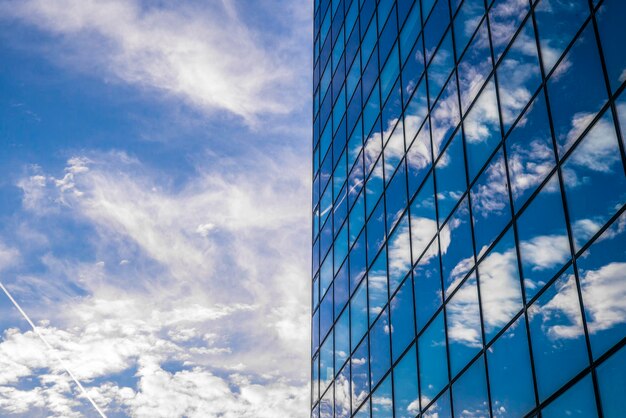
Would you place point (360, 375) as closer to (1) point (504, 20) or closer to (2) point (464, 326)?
(2) point (464, 326)

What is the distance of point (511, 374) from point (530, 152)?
5.11 meters

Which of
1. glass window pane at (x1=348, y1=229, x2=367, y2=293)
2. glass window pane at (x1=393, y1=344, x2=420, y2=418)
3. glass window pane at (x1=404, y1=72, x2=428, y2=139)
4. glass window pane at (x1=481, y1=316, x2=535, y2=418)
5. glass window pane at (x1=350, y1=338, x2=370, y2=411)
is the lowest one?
glass window pane at (x1=481, y1=316, x2=535, y2=418)

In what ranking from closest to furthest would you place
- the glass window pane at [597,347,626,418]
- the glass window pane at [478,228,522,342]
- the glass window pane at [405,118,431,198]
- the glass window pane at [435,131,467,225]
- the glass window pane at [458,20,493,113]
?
the glass window pane at [597,347,626,418] < the glass window pane at [478,228,522,342] < the glass window pane at [458,20,493,113] < the glass window pane at [435,131,467,225] < the glass window pane at [405,118,431,198]

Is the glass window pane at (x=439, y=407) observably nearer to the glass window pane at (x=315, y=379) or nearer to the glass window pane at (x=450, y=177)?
the glass window pane at (x=450, y=177)

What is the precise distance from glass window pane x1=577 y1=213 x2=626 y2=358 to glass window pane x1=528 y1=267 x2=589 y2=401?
0.33 m

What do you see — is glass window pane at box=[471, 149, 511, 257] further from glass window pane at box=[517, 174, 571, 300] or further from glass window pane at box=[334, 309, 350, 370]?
glass window pane at box=[334, 309, 350, 370]

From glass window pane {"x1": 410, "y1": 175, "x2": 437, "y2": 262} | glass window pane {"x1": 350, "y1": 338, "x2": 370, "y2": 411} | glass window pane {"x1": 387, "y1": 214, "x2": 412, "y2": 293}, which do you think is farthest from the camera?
glass window pane {"x1": 350, "y1": 338, "x2": 370, "y2": 411}

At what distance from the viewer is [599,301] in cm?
1182

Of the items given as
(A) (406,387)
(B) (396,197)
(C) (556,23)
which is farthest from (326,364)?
(C) (556,23)

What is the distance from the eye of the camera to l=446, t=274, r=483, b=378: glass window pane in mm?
16203

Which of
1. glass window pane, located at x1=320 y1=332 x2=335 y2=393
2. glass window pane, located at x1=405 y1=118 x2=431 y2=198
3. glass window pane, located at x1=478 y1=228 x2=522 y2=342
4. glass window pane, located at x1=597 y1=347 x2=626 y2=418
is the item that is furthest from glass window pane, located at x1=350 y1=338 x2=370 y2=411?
glass window pane, located at x1=597 y1=347 x2=626 y2=418

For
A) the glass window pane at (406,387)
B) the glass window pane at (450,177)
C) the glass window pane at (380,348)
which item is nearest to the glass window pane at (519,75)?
the glass window pane at (450,177)

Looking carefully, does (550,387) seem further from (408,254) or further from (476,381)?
(408,254)

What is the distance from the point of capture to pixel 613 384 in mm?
11016
